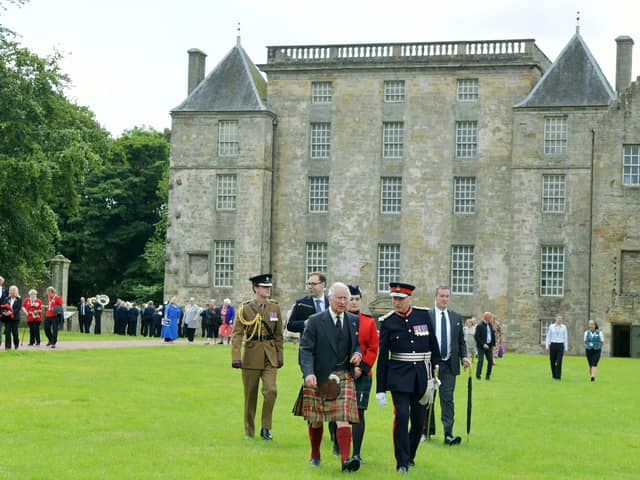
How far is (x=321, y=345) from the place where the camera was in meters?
14.6

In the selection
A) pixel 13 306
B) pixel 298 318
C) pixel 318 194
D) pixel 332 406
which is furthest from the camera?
pixel 318 194

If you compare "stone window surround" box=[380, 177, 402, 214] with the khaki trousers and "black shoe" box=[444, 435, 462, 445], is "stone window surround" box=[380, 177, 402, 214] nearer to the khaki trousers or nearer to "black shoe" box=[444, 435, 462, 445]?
"black shoe" box=[444, 435, 462, 445]

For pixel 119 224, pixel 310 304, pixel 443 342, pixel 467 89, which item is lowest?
pixel 443 342

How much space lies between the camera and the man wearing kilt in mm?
14320

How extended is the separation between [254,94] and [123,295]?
2410 cm

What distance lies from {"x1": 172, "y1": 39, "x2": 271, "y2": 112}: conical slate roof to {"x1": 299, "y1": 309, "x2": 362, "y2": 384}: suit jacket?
153ft

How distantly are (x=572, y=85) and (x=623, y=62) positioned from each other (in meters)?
3.90

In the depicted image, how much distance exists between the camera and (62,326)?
193ft

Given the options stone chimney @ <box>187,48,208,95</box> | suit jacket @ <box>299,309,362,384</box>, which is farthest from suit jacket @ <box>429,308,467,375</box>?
stone chimney @ <box>187,48,208,95</box>

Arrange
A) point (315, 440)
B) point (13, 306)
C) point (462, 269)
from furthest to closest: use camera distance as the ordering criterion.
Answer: point (462, 269) < point (13, 306) < point (315, 440)

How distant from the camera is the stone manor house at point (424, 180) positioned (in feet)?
187

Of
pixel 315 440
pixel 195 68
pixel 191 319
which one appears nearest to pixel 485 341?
pixel 315 440

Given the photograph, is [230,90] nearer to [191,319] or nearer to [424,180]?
[424,180]

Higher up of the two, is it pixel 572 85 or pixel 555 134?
pixel 572 85
